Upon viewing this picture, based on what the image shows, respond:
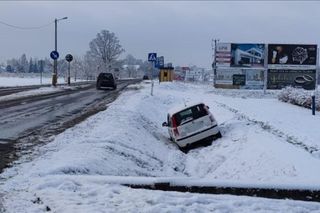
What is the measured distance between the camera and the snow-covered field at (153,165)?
7.90m

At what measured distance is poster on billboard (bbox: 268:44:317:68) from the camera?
54.2 m

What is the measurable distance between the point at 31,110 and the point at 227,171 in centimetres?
1378

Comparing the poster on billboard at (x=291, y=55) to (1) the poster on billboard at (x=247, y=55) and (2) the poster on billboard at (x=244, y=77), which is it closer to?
(1) the poster on billboard at (x=247, y=55)

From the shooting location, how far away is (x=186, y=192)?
8633 millimetres

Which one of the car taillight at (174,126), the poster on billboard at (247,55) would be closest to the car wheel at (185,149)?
the car taillight at (174,126)

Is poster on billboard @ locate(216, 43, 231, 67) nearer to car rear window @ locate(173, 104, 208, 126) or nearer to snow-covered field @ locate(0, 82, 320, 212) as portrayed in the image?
snow-covered field @ locate(0, 82, 320, 212)

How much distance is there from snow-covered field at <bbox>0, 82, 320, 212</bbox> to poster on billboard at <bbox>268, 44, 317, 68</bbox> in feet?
98.4

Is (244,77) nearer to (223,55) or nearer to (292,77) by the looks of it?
(223,55)

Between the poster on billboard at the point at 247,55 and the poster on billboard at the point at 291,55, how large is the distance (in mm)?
1731

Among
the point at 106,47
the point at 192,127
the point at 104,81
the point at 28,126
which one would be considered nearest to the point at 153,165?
the point at 192,127

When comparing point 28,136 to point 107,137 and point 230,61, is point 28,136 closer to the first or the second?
point 107,137

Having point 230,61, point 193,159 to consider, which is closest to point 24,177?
point 193,159

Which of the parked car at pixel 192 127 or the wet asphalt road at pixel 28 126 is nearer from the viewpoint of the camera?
the wet asphalt road at pixel 28 126

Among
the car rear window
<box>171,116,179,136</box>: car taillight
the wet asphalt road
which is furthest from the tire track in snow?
the wet asphalt road
